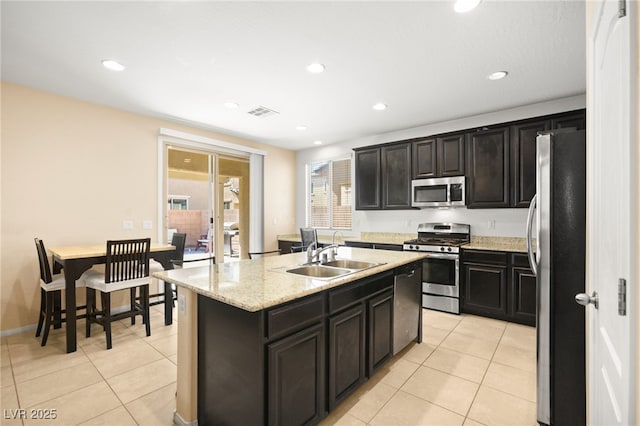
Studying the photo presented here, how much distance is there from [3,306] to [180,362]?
110 inches

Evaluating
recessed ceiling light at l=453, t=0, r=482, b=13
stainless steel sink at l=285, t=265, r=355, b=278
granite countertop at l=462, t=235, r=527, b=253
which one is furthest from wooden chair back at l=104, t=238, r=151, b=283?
granite countertop at l=462, t=235, r=527, b=253

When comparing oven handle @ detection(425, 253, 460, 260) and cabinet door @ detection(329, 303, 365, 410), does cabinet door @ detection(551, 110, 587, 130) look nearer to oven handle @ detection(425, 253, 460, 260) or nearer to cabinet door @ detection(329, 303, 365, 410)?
oven handle @ detection(425, 253, 460, 260)

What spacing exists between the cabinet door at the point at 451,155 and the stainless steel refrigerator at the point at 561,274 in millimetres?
2481

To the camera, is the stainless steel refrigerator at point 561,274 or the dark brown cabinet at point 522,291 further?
the dark brown cabinet at point 522,291

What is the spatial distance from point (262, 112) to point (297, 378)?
3435 mm

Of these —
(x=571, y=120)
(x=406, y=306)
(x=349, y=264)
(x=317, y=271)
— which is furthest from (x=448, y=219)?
(x=317, y=271)

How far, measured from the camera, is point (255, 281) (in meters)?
1.91

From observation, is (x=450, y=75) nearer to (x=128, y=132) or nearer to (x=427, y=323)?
(x=427, y=323)

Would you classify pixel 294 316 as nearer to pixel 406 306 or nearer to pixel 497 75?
pixel 406 306

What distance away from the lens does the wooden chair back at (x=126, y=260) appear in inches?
120

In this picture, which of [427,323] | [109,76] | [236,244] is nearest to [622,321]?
[427,323]

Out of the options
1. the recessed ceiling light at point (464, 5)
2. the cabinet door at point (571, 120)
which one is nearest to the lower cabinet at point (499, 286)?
the cabinet door at point (571, 120)

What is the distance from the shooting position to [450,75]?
10.2 feet

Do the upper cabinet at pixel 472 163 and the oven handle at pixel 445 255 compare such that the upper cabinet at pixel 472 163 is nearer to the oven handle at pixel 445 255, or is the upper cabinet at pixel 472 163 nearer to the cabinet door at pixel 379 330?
the oven handle at pixel 445 255
